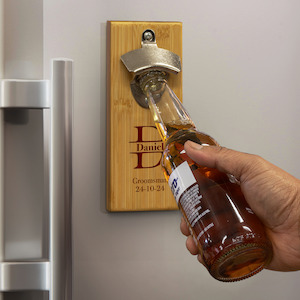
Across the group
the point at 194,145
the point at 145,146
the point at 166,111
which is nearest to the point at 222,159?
the point at 194,145

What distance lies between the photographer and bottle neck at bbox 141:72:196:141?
25.9 inches

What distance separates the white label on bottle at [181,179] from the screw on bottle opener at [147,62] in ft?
0.96

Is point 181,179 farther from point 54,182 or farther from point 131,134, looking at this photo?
point 131,134

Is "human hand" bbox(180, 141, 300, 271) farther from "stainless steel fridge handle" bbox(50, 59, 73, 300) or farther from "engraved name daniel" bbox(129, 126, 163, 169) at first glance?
"engraved name daniel" bbox(129, 126, 163, 169)

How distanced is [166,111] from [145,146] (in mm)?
160

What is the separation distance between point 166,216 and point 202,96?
252mm

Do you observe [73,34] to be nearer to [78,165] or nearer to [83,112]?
[83,112]

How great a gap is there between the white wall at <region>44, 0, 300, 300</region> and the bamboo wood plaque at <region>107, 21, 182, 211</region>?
4 centimetres

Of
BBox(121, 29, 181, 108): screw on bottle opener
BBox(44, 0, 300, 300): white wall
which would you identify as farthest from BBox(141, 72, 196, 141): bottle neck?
BBox(44, 0, 300, 300): white wall

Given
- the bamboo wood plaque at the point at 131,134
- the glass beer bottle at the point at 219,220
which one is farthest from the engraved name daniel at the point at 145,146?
the glass beer bottle at the point at 219,220

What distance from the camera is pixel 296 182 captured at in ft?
2.04

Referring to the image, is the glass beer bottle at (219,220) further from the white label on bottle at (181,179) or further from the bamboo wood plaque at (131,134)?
the bamboo wood plaque at (131,134)

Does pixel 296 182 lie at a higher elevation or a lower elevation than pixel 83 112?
lower

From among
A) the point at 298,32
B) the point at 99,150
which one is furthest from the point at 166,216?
the point at 298,32
